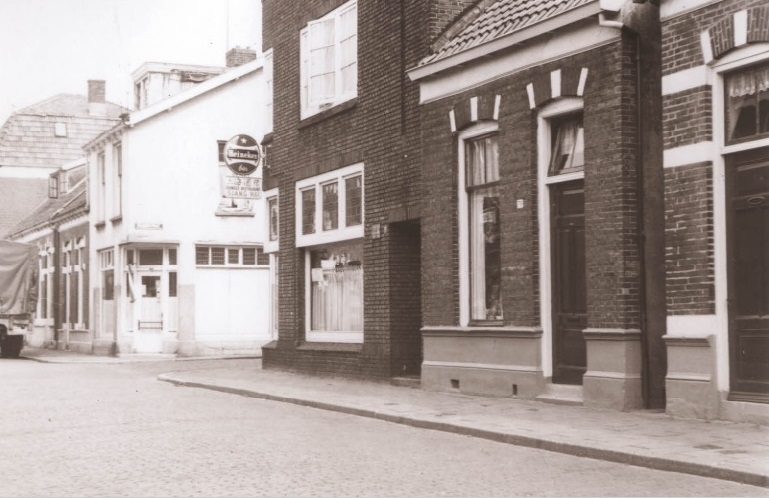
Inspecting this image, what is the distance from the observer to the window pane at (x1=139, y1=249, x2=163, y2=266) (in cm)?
3319

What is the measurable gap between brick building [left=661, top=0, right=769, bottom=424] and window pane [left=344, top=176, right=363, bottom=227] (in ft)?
27.0

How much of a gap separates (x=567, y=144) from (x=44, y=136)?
40953mm

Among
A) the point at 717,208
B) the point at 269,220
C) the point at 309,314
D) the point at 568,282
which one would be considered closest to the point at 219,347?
the point at 269,220

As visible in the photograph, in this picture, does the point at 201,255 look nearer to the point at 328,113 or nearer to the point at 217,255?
the point at 217,255

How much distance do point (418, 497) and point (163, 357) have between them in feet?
83.3

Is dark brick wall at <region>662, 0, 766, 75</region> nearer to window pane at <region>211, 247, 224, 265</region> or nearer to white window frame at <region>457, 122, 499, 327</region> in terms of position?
white window frame at <region>457, 122, 499, 327</region>

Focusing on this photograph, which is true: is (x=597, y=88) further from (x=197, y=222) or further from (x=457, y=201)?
(x=197, y=222)

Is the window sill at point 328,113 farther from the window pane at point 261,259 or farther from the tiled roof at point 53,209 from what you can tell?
the tiled roof at point 53,209

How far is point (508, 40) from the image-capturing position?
14.9 m

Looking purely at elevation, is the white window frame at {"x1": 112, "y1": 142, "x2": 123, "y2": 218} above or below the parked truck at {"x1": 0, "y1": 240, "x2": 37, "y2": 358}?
above

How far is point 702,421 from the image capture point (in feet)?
37.6

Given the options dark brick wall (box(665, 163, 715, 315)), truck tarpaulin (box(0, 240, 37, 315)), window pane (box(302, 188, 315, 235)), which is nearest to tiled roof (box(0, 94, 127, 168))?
truck tarpaulin (box(0, 240, 37, 315))

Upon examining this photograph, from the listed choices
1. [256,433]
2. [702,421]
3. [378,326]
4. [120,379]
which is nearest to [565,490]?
[702,421]

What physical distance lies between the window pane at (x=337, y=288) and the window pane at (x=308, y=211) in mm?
471
